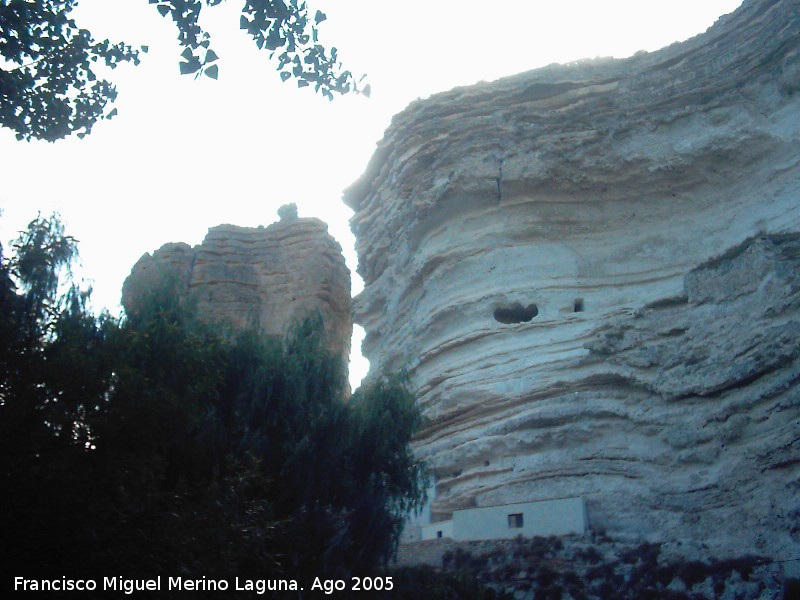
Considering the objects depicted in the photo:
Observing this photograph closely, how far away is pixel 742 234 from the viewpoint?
76.2 feet

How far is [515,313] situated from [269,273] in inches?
324

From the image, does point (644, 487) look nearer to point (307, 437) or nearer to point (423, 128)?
point (307, 437)

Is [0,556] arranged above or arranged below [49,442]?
below

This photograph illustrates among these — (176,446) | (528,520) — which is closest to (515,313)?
(528,520)

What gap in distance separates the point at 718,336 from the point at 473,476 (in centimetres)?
590

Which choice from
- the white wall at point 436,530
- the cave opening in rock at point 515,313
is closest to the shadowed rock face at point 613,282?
the cave opening in rock at point 515,313

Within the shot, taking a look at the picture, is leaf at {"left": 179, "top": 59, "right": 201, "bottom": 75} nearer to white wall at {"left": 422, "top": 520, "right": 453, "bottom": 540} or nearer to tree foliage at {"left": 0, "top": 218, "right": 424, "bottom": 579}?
tree foliage at {"left": 0, "top": 218, "right": 424, "bottom": 579}

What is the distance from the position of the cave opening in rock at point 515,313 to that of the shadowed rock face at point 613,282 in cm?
5

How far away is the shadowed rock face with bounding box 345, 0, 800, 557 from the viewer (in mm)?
18656

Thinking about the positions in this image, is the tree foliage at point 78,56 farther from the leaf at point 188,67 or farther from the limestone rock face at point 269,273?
the limestone rock face at point 269,273

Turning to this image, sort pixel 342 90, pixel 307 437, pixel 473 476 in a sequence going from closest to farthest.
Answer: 1. pixel 342 90
2. pixel 307 437
3. pixel 473 476

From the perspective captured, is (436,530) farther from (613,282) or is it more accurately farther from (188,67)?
(188,67)

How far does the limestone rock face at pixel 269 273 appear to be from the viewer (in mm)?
28094

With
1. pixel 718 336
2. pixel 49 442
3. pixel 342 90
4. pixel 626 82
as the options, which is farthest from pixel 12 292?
pixel 626 82
